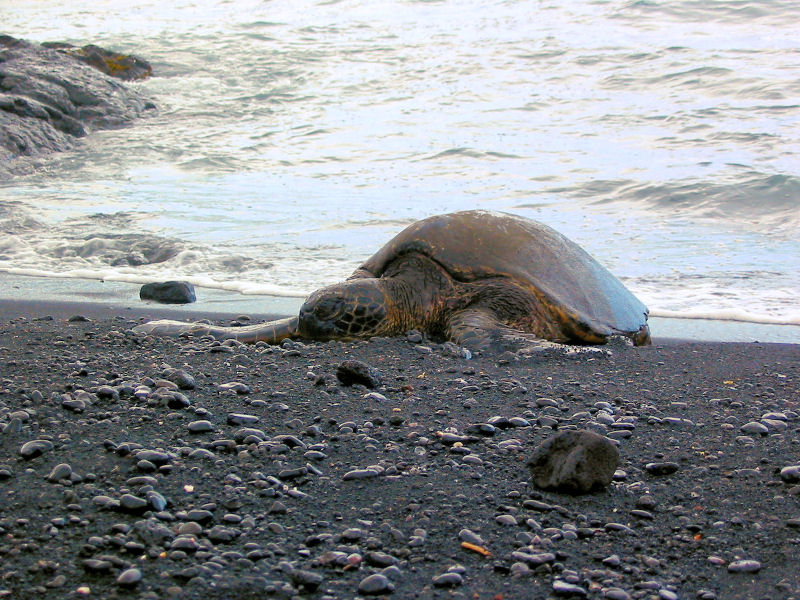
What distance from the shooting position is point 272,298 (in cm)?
563

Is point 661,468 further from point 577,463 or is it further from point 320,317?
point 320,317

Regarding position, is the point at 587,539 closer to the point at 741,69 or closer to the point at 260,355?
the point at 260,355

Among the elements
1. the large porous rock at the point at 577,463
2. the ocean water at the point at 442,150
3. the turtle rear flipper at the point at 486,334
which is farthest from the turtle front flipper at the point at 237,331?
the large porous rock at the point at 577,463

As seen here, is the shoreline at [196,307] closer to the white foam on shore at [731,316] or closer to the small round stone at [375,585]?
the white foam on shore at [731,316]

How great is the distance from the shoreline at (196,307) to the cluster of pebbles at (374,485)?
1.42 metres

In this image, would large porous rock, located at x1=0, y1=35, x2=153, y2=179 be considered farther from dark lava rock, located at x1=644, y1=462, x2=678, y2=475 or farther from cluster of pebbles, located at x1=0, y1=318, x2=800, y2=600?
dark lava rock, located at x1=644, y1=462, x2=678, y2=475

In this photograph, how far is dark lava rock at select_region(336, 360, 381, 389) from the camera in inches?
125

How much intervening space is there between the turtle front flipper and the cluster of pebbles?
0.70 meters

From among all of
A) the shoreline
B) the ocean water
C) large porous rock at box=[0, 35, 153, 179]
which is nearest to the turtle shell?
the shoreline

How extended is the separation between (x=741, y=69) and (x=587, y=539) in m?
14.0

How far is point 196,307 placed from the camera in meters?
5.32

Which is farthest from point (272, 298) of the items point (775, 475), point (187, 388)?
point (775, 475)

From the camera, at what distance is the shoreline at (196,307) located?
193 inches

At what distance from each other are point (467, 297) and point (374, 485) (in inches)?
90.5
